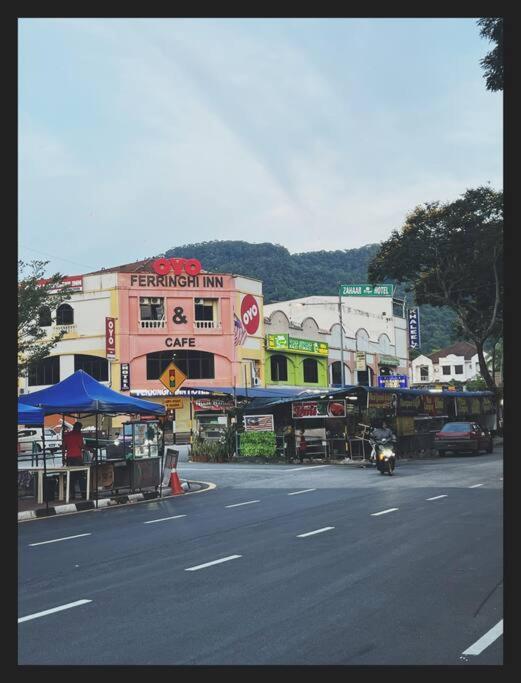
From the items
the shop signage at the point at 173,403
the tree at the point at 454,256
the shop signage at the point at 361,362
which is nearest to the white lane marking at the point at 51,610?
the shop signage at the point at 173,403

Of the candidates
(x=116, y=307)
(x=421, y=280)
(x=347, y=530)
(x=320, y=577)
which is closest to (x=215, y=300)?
(x=116, y=307)

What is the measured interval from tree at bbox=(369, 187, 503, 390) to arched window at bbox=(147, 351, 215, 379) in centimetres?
1688

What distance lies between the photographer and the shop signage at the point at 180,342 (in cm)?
5712

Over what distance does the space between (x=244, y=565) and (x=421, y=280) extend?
36644mm

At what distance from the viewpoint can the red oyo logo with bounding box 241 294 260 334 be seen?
60.2m

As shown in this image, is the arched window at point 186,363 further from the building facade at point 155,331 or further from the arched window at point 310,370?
the arched window at point 310,370

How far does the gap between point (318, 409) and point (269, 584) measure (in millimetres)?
24825

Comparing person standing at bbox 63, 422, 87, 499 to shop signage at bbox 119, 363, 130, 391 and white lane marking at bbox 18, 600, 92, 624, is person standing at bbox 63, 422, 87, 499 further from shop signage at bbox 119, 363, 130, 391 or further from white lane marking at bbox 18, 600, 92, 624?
shop signage at bbox 119, 363, 130, 391

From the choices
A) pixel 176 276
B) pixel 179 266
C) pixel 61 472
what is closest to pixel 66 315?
pixel 176 276

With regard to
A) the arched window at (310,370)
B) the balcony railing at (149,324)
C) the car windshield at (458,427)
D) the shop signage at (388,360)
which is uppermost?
the balcony railing at (149,324)

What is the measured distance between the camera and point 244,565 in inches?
408

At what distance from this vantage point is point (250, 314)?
60750mm

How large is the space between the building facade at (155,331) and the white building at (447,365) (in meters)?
75.2

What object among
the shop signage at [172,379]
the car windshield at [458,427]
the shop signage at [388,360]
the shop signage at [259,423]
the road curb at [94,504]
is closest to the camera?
the road curb at [94,504]
